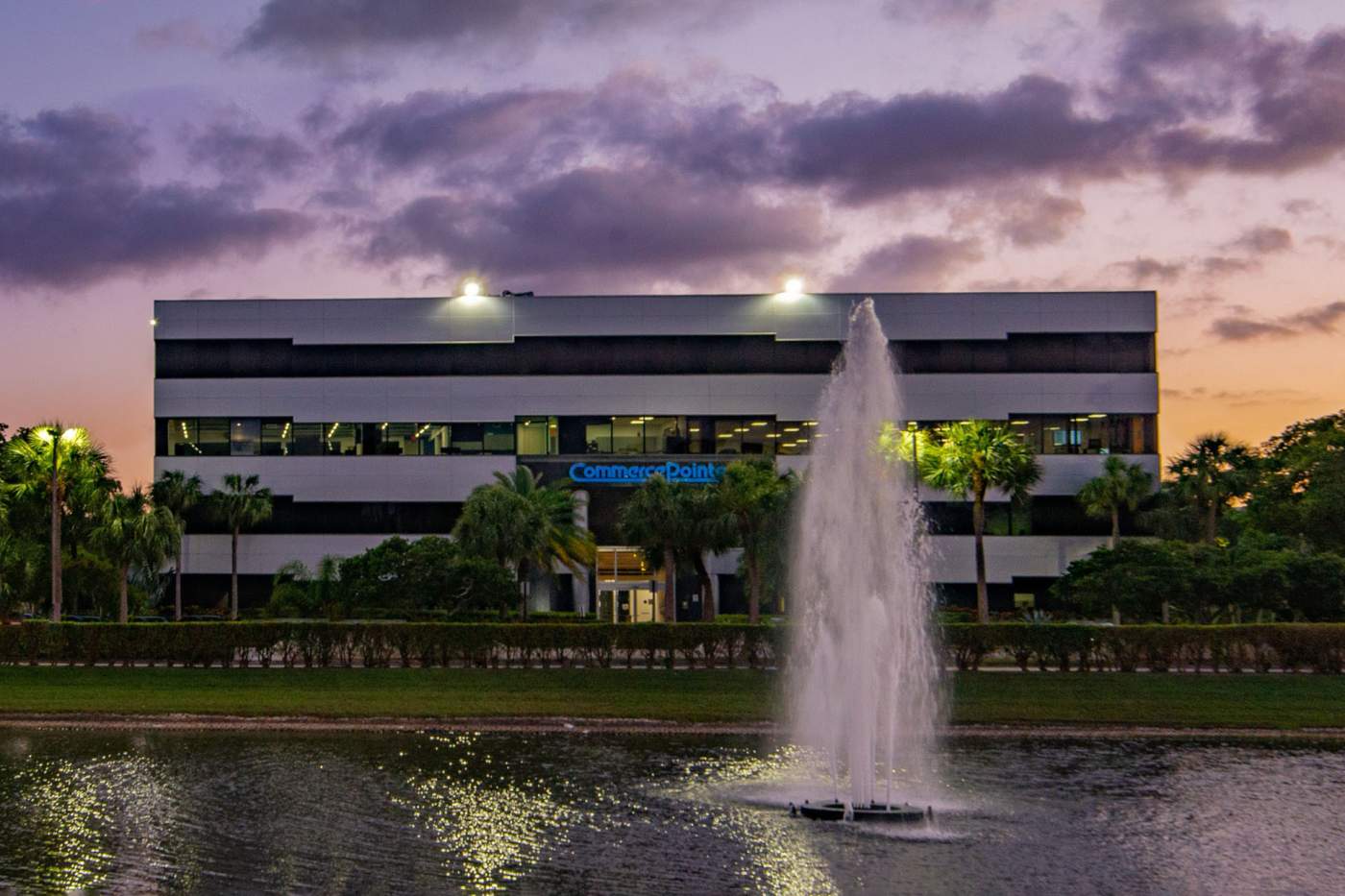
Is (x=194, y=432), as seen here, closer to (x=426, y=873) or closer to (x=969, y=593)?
(x=969, y=593)

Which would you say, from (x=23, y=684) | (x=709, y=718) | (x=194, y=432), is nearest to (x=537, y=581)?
(x=194, y=432)

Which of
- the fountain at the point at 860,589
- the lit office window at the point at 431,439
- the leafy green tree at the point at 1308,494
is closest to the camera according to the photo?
the fountain at the point at 860,589

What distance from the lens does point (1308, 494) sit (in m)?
70.8

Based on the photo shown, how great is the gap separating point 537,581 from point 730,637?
32.7 m

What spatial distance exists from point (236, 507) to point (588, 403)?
1802 cm

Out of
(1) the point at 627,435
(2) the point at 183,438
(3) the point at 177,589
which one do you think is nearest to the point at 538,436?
(1) the point at 627,435

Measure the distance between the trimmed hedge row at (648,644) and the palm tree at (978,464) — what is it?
20.8m

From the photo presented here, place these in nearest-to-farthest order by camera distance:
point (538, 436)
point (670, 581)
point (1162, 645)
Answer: point (1162, 645)
point (670, 581)
point (538, 436)

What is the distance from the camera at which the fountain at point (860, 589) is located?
72.6 ft

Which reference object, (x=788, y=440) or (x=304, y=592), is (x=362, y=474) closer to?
(x=304, y=592)

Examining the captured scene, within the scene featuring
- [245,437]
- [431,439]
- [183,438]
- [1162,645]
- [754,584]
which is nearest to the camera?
[1162,645]

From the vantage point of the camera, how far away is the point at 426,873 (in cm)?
1627

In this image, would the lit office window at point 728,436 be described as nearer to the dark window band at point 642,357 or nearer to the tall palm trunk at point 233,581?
the dark window band at point 642,357

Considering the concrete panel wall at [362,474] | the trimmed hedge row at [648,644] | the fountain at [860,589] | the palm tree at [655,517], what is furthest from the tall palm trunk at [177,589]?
the fountain at [860,589]
